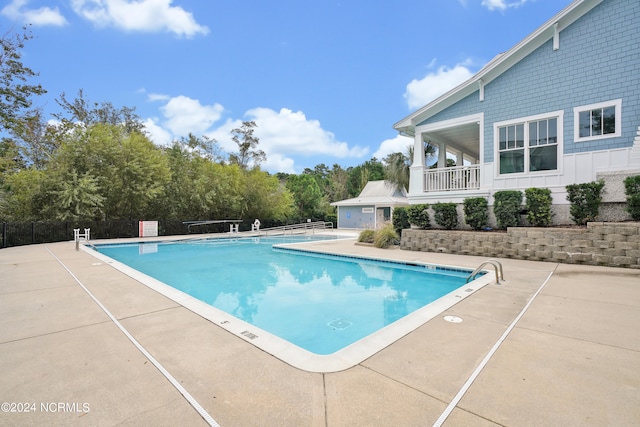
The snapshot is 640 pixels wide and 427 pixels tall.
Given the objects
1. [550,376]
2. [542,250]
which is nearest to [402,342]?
[550,376]

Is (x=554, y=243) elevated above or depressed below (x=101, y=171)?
below

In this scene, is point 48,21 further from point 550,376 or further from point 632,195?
point 632,195

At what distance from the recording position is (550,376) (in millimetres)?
2404

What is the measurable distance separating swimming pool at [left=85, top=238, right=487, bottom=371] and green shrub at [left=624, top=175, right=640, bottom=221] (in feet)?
14.1

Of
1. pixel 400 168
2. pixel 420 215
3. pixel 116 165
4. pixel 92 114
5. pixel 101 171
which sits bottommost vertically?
pixel 420 215

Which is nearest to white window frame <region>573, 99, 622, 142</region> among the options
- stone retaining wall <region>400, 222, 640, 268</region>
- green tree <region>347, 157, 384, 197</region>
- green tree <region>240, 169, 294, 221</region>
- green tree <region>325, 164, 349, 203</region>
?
stone retaining wall <region>400, 222, 640, 268</region>

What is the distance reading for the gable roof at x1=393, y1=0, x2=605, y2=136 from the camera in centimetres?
849

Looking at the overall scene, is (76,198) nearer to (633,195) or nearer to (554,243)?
(554,243)

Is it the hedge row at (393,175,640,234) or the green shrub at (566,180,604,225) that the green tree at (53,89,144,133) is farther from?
the green shrub at (566,180,604,225)

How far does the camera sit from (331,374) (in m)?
2.45

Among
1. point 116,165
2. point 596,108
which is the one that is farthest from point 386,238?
point 116,165

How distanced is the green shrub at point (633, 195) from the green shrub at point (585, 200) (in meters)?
0.51

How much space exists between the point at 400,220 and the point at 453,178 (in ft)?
7.82

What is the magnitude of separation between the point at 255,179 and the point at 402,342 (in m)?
21.1
